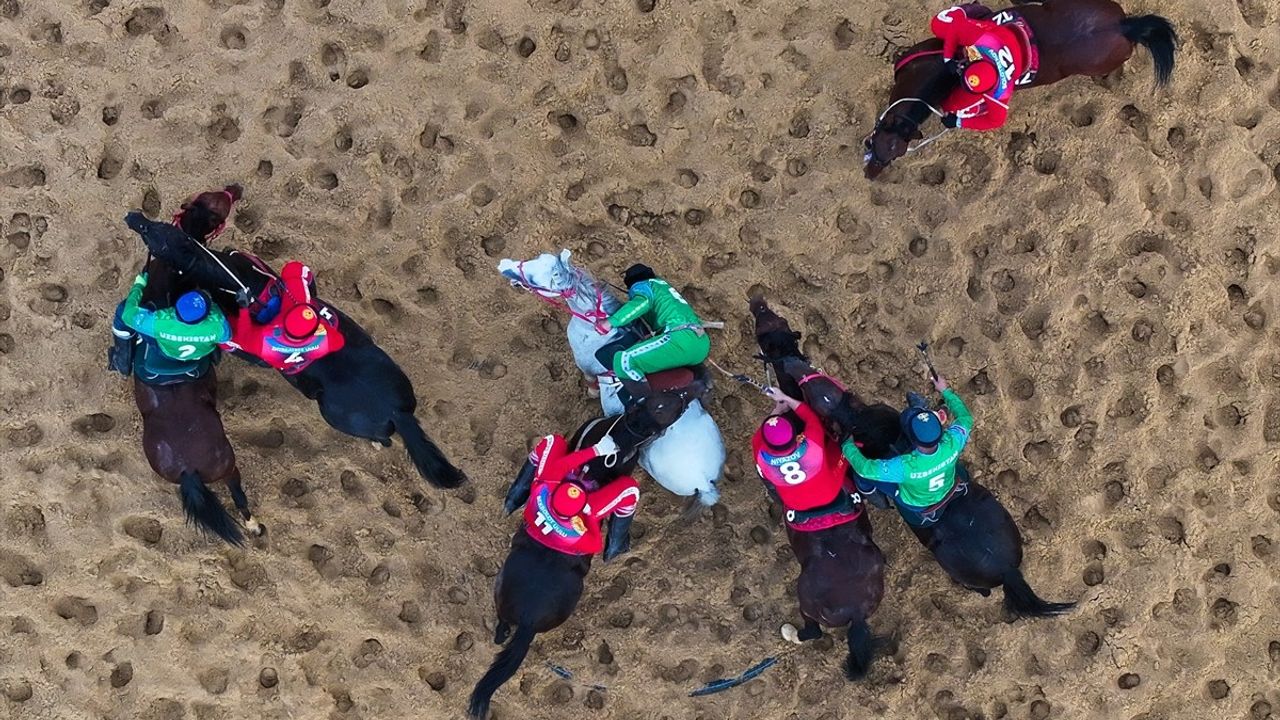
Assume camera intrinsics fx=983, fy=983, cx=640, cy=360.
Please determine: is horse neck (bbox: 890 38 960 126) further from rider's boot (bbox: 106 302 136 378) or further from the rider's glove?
rider's boot (bbox: 106 302 136 378)

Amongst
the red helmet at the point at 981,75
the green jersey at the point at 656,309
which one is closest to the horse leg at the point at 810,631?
the green jersey at the point at 656,309

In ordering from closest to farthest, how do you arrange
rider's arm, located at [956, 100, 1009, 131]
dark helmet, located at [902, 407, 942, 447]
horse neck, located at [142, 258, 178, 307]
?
1. dark helmet, located at [902, 407, 942, 447]
2. horse neck, located at [142, 258, 178, 307]
3. rider's arm, located at [956, 100, 1009, 131]

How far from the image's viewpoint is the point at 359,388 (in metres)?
3.79

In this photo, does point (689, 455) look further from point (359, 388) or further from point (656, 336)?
point (359, 388)

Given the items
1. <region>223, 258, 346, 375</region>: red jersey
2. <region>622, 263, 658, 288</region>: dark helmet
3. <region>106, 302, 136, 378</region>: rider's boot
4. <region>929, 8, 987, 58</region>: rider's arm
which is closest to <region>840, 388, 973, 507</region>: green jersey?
<region>622, 263, 658, 288</region>: dark helmet

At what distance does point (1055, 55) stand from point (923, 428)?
1601mm

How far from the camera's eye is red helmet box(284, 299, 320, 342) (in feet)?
11.8

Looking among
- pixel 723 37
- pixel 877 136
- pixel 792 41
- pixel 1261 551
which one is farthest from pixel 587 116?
pixel 1261 551

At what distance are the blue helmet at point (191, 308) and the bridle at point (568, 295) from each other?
1.13m

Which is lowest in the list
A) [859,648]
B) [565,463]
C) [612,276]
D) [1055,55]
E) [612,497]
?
[859,648]

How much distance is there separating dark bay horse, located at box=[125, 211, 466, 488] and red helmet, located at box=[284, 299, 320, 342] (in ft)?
0.55

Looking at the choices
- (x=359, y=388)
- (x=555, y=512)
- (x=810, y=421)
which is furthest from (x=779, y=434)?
(x=359, y=388)

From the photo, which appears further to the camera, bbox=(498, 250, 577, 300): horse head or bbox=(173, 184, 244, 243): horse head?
bbox=(173, 184, 244, 243): horse head

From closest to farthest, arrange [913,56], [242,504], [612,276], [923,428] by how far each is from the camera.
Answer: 1. [923,428]
2. [913,56]
3. [242,504]
4. [612,276]
